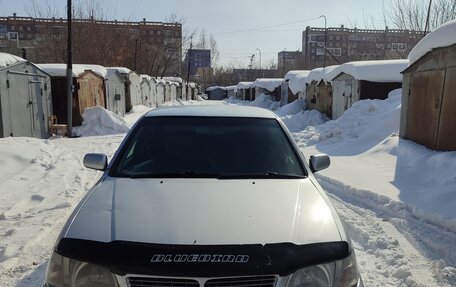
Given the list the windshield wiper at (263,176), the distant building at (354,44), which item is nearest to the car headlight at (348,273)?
the windshield wiper at (263,176)

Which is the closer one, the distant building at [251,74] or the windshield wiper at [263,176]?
the windshield wiper at [263,176]

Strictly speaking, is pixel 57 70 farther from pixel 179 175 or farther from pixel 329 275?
pixel 329 275

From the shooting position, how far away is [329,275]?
198 cm

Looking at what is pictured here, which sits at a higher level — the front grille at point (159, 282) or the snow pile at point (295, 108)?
the front grille at point (159, 282)

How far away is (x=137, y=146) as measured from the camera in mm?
3391

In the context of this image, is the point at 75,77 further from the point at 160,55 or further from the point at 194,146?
the point at 160,55

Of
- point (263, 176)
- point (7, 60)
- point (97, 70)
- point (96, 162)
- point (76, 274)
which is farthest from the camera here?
point (97, 70)

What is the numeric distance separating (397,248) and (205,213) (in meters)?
2.77

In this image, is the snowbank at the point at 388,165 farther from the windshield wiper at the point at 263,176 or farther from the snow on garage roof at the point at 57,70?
the snow on garage roof at the point at 57,70

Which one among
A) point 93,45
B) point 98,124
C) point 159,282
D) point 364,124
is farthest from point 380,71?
point 93,45

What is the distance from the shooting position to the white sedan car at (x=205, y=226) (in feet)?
6.11

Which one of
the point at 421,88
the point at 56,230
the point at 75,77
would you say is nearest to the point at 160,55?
the point at 75,77

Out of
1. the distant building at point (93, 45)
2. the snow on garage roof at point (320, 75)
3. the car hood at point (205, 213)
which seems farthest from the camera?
the distant building at point (93, 45)

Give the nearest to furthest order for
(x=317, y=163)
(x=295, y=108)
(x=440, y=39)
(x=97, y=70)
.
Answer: (x=317, y=163), (x=440, y=39), (x=97, y=70), (x=295, y=108)
